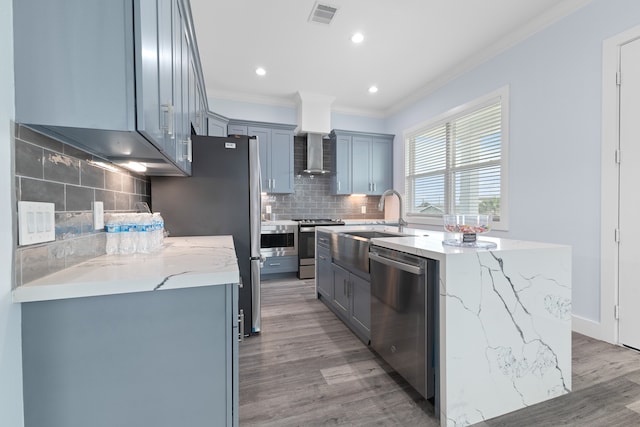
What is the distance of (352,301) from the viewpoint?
244 centimetres

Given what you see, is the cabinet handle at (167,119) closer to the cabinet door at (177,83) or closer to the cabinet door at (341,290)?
the cabinet door at (177,83)

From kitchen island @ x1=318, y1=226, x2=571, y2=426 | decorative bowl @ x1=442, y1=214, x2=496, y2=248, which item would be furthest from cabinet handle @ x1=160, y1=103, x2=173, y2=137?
decorative bowl @ x1=442, y1=214, x2=496, y2=248

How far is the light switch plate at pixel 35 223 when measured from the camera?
792 millimetres

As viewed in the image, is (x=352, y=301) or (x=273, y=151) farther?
(x=273, y=151)

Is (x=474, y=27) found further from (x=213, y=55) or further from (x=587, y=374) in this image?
(x=587, y=374)

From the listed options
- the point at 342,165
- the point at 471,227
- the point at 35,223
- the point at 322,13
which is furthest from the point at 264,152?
the point at 35,223

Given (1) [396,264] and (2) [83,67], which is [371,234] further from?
(2) [83,67]

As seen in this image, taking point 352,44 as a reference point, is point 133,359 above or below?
below

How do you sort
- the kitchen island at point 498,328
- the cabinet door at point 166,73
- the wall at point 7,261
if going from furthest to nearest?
the kitchen island at point 498,328 < the cabinet door at point 166,73 < the wall at point 7,261

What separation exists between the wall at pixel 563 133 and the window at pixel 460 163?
0.61 feet

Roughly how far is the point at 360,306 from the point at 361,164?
126 inches

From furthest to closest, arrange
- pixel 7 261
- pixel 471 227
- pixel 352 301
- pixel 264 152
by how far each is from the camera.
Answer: pixel 264 152, pixel 352 301, pixel 471 227, pixel 7 261

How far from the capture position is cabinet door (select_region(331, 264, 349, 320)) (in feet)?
8.38

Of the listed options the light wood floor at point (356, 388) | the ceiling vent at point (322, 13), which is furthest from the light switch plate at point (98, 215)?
the ceiling vent at point (322, 13)
